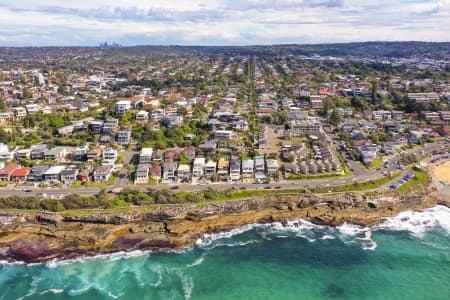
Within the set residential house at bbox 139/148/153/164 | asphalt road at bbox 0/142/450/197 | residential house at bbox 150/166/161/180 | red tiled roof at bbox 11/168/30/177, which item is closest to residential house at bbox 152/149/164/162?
residential house at bbox 139/148/153/164

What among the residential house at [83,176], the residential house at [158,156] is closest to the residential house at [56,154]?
the residential house at [83,176]

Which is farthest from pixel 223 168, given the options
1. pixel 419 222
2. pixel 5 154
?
pixel 5 154

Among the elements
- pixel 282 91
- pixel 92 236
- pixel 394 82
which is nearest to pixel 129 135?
pixel 92 236

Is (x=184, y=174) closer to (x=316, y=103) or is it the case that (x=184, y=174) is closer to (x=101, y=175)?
(x=101, y=175)

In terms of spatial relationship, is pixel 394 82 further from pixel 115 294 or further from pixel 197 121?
pixel 115 294

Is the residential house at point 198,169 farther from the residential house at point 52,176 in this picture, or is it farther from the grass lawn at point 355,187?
the residential house at point 52,176

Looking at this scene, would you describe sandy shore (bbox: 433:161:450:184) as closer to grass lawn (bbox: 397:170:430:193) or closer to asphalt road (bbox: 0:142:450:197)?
grass lawn (bbox: 397:170:430:193)
